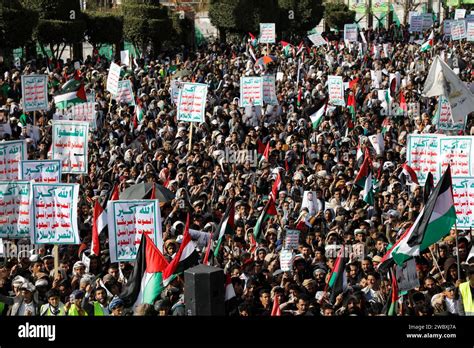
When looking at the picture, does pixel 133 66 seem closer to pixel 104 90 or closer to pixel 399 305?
pixel 104 90

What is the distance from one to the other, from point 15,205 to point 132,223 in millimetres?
1577

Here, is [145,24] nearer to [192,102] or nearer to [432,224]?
[192,102]

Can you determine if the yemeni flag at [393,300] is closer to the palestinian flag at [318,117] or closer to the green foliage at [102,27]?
the palestinian flag at [318,117]

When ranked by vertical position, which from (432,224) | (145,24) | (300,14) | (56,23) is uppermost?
(300,14)

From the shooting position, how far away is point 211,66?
34094 millimetres

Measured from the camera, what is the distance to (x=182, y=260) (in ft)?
35.1

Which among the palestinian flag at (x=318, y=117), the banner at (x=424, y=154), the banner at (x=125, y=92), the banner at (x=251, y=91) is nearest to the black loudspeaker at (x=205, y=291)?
the banner at (x=424, y=154)

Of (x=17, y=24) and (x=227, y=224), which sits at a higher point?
A: (x=17, y=24)

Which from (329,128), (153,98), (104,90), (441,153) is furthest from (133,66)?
(441,153)

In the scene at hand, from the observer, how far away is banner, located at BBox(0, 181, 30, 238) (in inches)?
492

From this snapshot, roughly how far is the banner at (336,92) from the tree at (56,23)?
16.8 m

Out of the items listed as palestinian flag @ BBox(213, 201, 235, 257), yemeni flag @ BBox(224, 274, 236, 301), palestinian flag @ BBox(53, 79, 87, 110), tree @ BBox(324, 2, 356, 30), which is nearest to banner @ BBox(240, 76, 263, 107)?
palestinian flag @ BBox(53, 79, 87, 110)

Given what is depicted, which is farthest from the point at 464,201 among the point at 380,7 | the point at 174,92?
the point at 380,7

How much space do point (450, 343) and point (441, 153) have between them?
844cm
